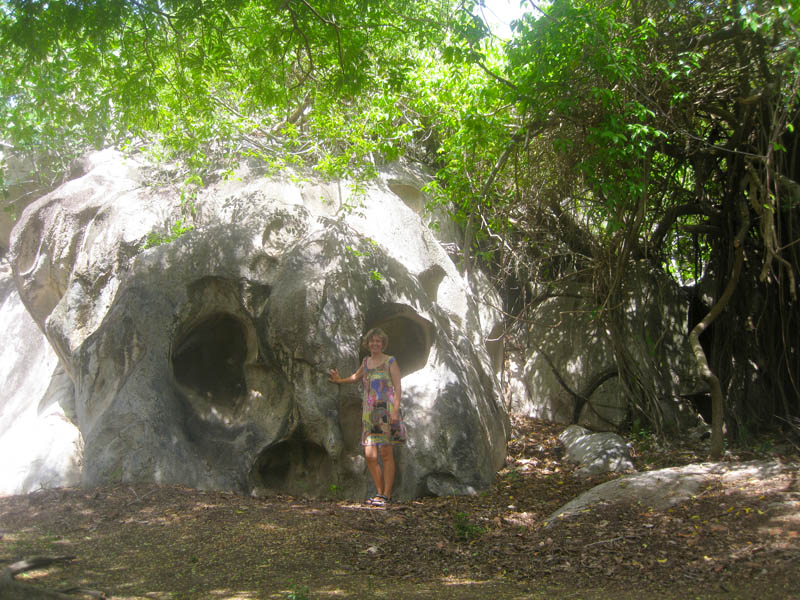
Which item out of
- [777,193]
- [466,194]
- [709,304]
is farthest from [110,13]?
[709,304]

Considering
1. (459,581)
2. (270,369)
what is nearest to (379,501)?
(270,369)

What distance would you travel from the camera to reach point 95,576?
12.6 feet

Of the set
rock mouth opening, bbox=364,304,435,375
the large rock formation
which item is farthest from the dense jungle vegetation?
the large rock formation

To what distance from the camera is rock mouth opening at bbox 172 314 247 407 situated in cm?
712

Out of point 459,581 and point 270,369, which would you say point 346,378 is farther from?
point 459,581

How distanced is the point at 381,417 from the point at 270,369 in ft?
4.81

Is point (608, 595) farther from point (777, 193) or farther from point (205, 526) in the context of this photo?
point (777, 193)

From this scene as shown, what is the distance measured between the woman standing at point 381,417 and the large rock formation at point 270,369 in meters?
0.31

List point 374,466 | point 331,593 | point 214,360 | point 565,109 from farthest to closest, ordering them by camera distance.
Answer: point 214,360 < point 565,109 < point 374,466 < point 331,593

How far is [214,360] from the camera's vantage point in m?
7.45

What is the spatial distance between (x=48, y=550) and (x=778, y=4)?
659 cm

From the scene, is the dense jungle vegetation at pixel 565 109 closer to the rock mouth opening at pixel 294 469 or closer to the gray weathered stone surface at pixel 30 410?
the rock mouth opening at pixel 294 469

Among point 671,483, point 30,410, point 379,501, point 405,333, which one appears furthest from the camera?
point 30,410

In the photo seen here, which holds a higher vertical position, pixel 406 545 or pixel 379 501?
pixel 379 501
